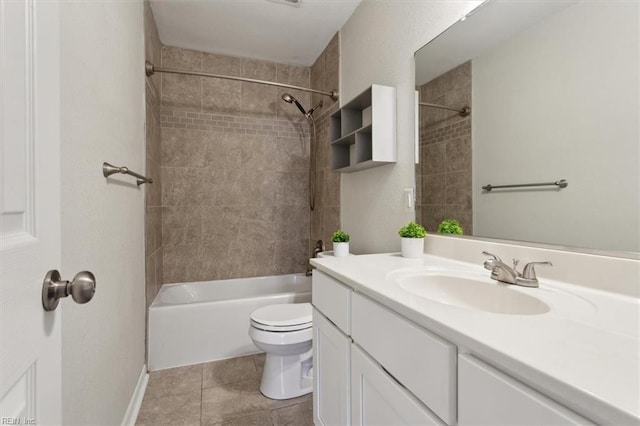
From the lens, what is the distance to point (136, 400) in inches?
62.5

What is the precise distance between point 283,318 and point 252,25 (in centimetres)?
215

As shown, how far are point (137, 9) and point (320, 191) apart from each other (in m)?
1.78

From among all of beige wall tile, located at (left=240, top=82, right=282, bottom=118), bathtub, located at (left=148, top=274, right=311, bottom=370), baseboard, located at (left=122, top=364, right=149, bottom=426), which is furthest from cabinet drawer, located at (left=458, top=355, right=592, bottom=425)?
beige wall tile, located at (left=240, top=82, right=282, bottom=118)

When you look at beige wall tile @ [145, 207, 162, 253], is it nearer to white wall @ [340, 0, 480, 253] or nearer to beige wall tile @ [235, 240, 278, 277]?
beige wall tile @ [235, 240, 278, 277]

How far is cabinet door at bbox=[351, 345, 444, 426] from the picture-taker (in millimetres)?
674

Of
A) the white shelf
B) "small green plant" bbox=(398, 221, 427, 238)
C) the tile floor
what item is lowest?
the tile floor

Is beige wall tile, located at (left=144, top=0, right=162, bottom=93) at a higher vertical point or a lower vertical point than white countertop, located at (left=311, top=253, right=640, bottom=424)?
higher

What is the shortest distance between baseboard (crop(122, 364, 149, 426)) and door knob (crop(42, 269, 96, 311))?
4.26 feet

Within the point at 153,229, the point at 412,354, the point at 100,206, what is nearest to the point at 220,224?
the point at 153,229

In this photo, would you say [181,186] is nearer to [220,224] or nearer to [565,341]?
[220,224]

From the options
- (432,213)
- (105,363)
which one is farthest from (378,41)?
(105,363)

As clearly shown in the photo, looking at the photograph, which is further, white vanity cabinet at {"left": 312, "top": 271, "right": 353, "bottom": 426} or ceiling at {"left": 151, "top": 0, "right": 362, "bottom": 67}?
ceiling at {"left": 151, "top": 0, "right": 362, "bottom": 67}

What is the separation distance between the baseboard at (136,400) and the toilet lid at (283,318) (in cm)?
69

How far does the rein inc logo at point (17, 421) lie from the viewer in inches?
14.4
